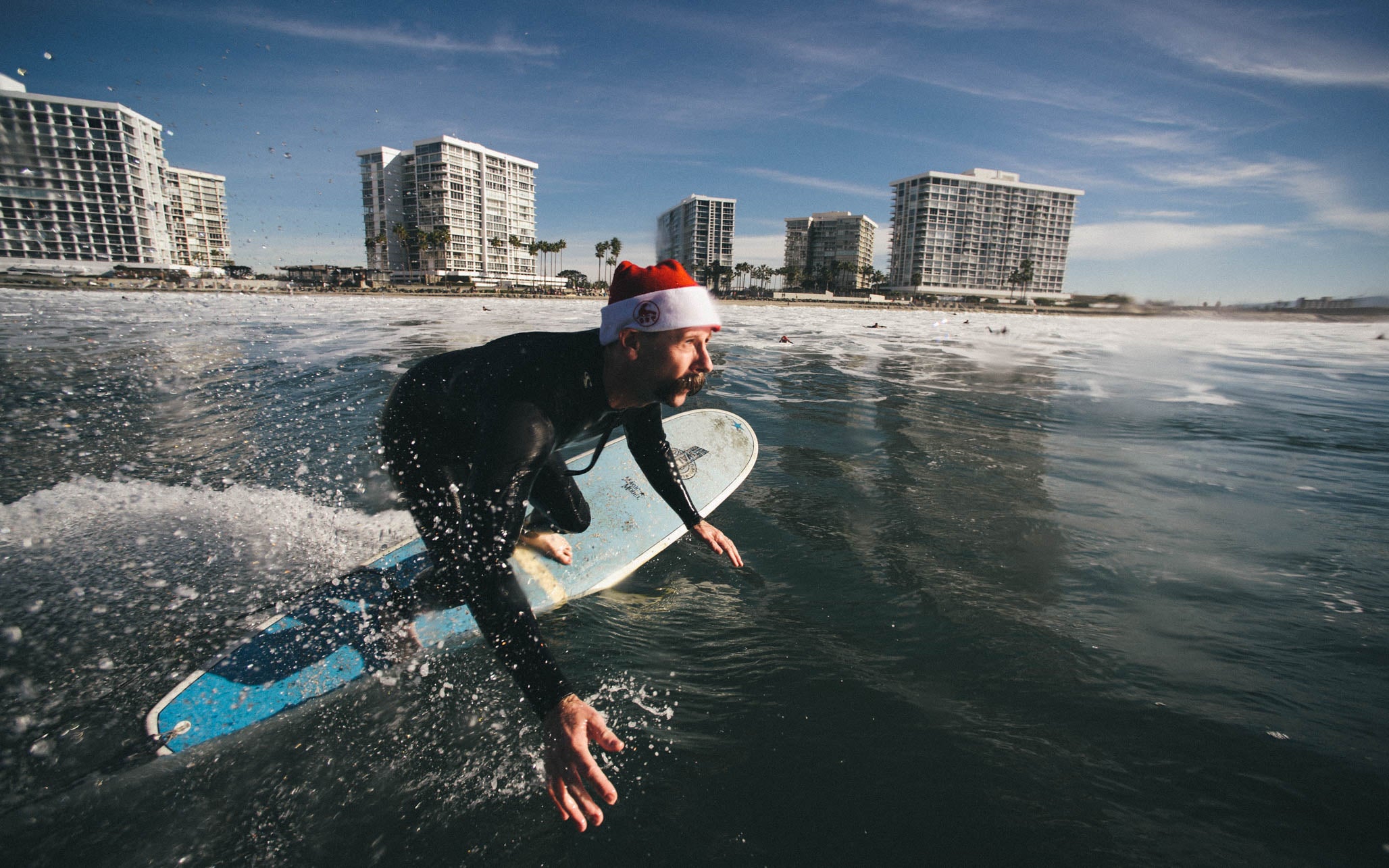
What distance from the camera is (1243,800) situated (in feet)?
7.59

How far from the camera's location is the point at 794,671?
312 centimetres

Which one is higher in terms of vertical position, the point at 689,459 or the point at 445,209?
the point at 445,209

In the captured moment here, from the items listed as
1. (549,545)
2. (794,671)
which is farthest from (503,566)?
(549,545)

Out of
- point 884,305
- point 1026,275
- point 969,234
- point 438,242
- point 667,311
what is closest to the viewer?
point 667,311

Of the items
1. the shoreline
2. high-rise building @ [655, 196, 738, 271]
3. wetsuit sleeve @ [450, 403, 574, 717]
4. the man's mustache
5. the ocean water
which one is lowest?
the ocean water

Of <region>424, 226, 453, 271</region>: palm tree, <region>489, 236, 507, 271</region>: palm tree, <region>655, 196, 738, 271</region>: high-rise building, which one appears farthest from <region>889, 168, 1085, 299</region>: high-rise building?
<region>424, 226, 453, 271</region>: palm tree

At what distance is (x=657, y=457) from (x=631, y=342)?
1.08 metres

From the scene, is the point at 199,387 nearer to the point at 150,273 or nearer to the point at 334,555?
the point at 334,555

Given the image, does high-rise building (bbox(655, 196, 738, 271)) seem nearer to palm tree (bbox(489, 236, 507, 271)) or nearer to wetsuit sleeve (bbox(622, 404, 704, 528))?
palm tree (bbox(489, 236, 507, 271))

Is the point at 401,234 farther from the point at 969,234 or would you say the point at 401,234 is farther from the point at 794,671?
the point at 969,234

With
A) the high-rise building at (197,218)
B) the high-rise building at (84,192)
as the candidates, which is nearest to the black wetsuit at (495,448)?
the high-rise building at (84,192)

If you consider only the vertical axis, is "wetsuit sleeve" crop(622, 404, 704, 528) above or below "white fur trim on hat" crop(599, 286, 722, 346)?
below

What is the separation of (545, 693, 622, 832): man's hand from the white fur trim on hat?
1.37 meters

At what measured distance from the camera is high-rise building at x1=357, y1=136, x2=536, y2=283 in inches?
4154
